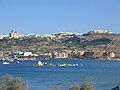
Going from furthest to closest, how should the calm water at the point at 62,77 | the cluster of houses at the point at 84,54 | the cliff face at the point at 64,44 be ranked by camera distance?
the cliff face at the point at 64,44 → the cluster of houses at the point at 84,54 → the calm water at the point at 62,77

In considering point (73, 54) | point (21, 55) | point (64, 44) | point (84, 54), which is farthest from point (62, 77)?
point (64, 44)

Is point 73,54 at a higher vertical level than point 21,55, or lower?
lower

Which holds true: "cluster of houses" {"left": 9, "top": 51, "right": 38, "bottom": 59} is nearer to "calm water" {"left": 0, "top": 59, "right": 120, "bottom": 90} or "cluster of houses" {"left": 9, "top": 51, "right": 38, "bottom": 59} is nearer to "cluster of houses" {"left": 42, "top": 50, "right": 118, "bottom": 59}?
"cluster of houses" {"left": 42, "top": 50, "right": 118, "bottom": 59}

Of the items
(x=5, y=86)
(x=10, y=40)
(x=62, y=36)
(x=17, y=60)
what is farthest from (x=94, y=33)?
(x=5, y=86)

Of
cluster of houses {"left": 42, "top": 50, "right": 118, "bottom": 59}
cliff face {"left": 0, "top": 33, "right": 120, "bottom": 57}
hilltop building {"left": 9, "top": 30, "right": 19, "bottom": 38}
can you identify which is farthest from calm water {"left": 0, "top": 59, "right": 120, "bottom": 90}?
hilltop building {"left": 9, "top": 30, "right": 19, "bottom": 38}

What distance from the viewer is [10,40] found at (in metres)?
137

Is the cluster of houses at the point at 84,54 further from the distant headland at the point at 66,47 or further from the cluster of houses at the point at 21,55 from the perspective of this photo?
the cluster of houses at the point at 21,55

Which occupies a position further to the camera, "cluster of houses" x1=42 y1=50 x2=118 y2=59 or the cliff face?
the cliff face

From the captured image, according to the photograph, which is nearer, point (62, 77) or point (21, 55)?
point (62, 77)

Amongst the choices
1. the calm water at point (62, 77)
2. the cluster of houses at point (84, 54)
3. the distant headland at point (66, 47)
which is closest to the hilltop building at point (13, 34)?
the distant headland at point (66, 47)

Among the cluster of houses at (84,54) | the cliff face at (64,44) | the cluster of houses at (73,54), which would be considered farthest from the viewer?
the cliff face at (64,44)

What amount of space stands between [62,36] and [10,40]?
52.6 ft

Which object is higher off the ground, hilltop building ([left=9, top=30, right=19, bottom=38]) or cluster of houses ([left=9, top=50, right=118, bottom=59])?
hilltop building ([left=9, top=30, right=19, bottom=38])

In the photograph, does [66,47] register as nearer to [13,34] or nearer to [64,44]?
[64,44]
